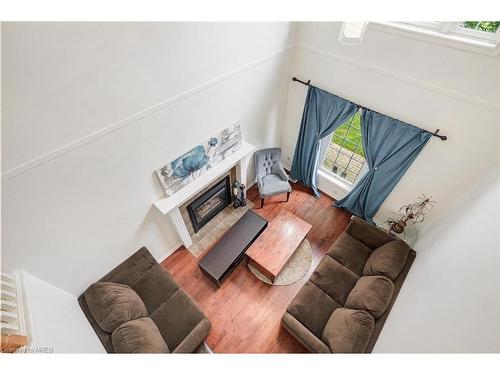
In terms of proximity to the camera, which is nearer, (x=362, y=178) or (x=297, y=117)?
(x=362, y=178)

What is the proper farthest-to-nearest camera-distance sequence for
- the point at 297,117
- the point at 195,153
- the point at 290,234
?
1. the point at 297,117
2. the point at 290,234
3. the point at 195,153

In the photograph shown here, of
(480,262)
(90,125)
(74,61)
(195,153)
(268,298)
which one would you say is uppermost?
(74,61)

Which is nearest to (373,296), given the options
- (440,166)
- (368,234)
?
(368,234)

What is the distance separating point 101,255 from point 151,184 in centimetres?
104

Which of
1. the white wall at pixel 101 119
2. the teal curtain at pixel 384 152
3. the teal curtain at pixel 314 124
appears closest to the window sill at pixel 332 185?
the teal curtain at pixel 314 124

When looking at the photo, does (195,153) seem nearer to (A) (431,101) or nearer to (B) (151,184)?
(B) (151,184)

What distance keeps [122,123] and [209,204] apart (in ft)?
7.34

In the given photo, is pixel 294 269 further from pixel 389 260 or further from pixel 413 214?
pixel 413 214

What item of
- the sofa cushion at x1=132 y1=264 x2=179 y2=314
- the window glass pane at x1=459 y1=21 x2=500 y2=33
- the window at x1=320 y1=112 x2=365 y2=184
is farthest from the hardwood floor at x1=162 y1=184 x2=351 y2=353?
the window glass pane at x1=459 y1=21 x2=500 y2=33

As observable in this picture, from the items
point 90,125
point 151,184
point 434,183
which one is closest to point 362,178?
point 434,183

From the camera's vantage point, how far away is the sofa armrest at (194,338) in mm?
2640

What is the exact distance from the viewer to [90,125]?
2039mm

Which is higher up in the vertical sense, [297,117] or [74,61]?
[74,61]
